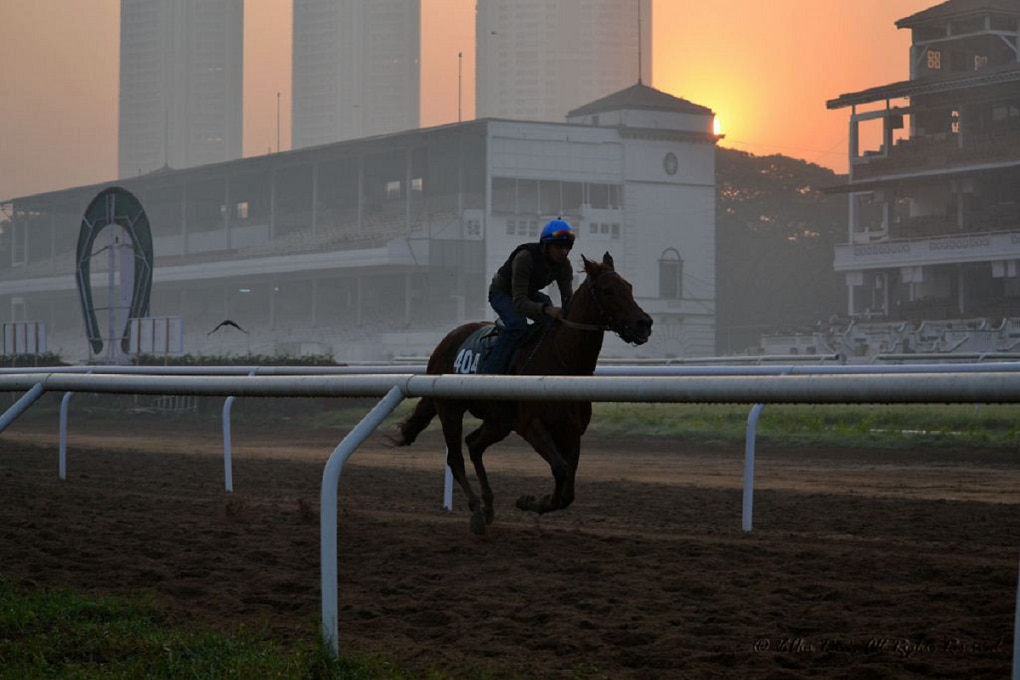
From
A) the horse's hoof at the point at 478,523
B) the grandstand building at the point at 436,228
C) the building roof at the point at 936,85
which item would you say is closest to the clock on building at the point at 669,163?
the grandstand building at the point at 436,228

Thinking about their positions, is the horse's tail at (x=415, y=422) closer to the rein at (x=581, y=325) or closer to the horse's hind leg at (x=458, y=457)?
the horse's hind leg at (x=458, y=457)

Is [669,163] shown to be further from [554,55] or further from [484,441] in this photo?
[554,55]

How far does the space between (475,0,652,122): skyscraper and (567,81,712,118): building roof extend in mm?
84078

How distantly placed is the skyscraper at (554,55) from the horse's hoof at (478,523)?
13526 cm

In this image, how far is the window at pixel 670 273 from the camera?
180 ft

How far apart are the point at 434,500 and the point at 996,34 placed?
4205cm

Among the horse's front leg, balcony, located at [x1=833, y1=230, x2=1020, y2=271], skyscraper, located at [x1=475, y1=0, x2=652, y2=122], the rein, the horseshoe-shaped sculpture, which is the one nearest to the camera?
the horse's front leg

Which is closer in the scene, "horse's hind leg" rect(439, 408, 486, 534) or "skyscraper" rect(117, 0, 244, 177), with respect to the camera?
"horse's hind leg" rect(439, 408, 486, 534)

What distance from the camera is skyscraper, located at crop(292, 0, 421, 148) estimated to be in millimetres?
161375

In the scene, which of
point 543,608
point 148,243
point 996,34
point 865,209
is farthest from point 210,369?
point 865,209

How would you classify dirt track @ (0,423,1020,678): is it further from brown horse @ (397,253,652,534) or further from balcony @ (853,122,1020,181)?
balcony @ (853,122,1020,181)

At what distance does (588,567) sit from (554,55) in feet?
455

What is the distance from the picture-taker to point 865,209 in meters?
58.2

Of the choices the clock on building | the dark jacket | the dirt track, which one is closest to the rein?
the dark jacket
